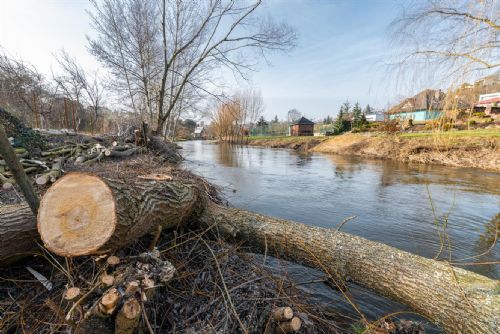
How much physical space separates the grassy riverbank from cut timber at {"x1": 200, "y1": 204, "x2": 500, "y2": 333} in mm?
4085

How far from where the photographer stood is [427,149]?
49.5 ft

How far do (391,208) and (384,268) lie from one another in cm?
439

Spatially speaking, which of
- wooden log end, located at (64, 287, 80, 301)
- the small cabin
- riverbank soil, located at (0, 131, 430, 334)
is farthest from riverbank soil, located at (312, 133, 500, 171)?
the small cabin

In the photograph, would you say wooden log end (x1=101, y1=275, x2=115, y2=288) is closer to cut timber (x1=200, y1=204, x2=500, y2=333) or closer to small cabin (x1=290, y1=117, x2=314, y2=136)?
cut timber (x1=200, y1=204, x2=500, y2=333)

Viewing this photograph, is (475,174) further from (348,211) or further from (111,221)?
(111,221)

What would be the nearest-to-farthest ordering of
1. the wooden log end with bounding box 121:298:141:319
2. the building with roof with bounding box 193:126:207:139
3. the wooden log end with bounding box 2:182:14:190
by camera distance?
the wooden log end with bounding box 121:298:141:319
the wooden log end with bounding box 2:182:14:190
the building with roof with bounding box 193:126:207:139

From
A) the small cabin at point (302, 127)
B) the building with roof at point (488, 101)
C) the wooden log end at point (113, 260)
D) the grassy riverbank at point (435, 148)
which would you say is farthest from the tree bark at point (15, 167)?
the small cabin at point (302, 127)

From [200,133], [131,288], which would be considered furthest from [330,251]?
[200,133]

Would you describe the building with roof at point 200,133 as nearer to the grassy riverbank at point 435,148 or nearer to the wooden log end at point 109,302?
the grassy riverbank at point 435,148

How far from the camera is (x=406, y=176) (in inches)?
406

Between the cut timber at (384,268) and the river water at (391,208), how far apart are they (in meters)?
0.33

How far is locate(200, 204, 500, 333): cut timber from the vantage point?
1.89 m

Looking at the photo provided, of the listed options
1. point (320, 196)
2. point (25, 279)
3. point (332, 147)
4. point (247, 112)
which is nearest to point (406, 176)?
point (320, 196)

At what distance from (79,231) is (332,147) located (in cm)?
2422
